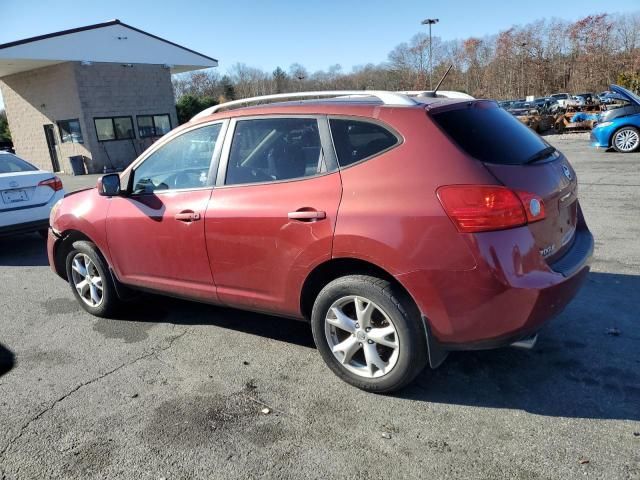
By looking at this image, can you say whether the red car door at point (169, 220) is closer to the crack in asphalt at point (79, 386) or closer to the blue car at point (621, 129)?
the crack in asphalt at point (79, 386)

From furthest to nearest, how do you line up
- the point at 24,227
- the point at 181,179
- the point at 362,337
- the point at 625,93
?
the point at 625,93 < the point at 24,227 < the point at 181,179 < the point at 362,337

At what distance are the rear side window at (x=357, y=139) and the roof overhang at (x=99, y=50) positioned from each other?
21.1 metres

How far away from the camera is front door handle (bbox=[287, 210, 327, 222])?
3.04 meters

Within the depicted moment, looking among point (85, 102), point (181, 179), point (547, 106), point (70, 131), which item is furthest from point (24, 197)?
point (547, 106)

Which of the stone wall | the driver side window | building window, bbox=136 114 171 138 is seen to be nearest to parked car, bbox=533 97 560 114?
building window, bbox=136 114 171 138

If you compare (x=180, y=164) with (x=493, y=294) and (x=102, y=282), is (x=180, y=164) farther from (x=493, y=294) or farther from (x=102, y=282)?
(x=493, y=294)

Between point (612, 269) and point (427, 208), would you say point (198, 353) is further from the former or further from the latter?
point (612, 269)

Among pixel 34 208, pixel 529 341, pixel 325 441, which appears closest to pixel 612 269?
pixel 529 341

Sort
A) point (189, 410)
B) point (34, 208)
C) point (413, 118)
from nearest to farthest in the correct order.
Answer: point (413, 118)
point (189, 410)
point (34, 208)

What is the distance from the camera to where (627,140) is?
14125 mm

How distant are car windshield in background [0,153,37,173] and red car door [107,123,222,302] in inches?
191

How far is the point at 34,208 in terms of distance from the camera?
7.62m

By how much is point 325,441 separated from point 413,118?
187cm

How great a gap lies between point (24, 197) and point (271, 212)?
591cm
